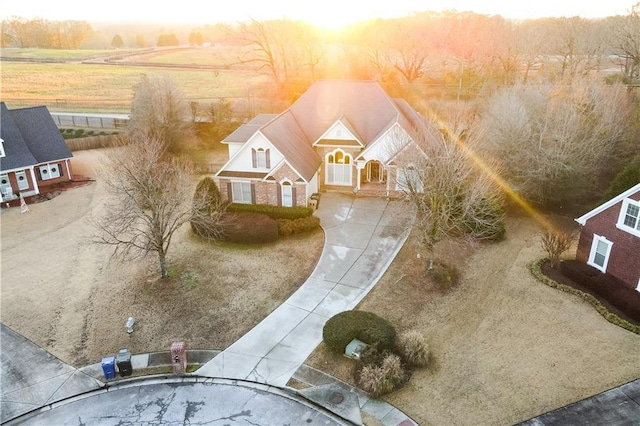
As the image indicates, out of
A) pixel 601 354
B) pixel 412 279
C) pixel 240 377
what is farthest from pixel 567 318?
pixel 240 377

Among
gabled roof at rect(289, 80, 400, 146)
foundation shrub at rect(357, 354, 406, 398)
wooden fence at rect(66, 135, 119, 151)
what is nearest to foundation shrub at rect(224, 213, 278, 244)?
gabled roof at rect(289, 80, 400, 146)

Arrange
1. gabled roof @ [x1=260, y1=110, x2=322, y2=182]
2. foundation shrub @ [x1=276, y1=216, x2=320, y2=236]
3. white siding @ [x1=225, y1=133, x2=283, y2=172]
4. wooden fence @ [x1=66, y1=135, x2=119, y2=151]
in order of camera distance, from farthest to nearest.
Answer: wooden fence @ [x1=66, y1=135, x2=119, y2=151] → gabled roof @ [x1=260, y1=110, x2=322, y2=182] → white siding @ [x1=225, y1=133, x2=283, y2=172] → foundation shrub @ [x1=276, y1=216, x2=320, y2=236]

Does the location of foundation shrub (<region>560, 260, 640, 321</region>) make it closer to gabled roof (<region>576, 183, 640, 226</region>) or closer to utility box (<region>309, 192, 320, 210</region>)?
gabled roof (<region>576, 183, 640, 226</region>)

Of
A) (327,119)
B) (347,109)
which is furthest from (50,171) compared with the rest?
(347,109)

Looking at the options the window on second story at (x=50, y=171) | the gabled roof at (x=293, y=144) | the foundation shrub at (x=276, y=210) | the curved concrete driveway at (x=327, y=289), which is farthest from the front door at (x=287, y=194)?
the window on second story at (x=50, y=171)

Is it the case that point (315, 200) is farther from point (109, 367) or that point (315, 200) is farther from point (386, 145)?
→ point (109, 367)
